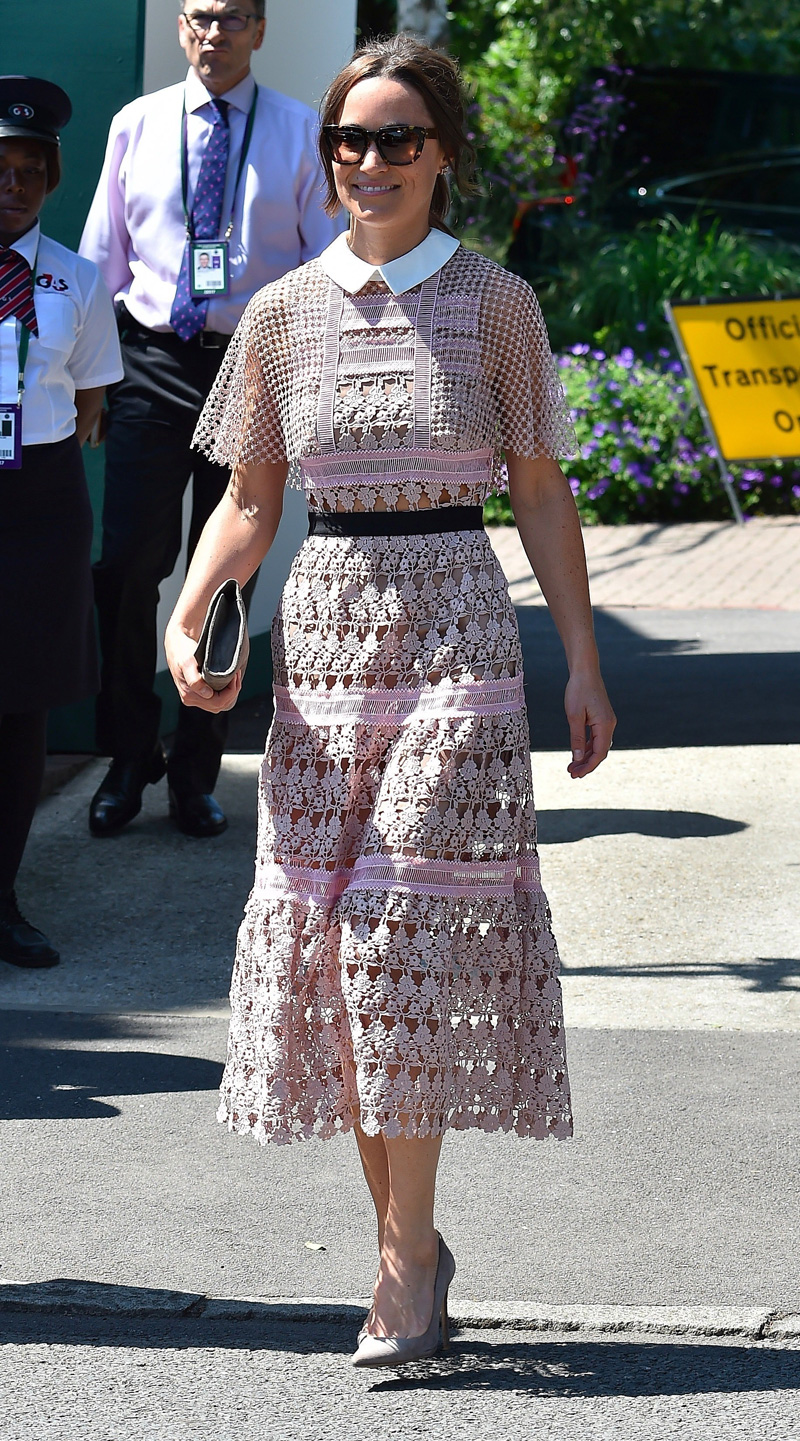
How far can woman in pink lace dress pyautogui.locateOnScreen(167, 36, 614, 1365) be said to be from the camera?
3.10 m

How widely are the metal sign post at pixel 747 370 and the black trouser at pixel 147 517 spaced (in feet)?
10.9

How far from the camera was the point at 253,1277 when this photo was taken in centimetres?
352

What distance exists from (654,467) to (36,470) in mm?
8353

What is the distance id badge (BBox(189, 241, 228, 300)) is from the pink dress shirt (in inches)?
1.6

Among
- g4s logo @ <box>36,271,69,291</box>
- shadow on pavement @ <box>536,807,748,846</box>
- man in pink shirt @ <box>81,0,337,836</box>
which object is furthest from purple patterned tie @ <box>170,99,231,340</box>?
shadow on pavement @ <box>536,807,748,846</box>

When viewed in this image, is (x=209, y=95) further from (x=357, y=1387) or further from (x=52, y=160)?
(x=357, y=1387)

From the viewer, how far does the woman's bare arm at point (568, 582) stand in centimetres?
322

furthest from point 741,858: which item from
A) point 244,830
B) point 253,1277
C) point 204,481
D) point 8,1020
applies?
point 253,1277

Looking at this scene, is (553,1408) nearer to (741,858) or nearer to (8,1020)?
(8,1020)

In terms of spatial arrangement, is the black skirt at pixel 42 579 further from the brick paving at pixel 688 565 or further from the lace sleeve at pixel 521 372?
the brick paving at pixel 688 565

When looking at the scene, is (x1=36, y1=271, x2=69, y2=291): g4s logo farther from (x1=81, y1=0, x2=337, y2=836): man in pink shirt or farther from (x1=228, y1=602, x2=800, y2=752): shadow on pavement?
(x1=228, y1=602, x2=800, y2=752): shadow on pavement

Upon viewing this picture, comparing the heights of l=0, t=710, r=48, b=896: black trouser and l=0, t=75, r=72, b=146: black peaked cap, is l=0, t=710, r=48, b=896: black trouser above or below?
below

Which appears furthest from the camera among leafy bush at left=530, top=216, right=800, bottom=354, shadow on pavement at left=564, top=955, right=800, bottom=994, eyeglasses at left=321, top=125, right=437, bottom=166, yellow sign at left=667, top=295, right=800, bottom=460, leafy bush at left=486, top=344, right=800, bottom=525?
leafy bush at left=530, top=216, right=800, bottom=354

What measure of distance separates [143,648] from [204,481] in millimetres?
551
